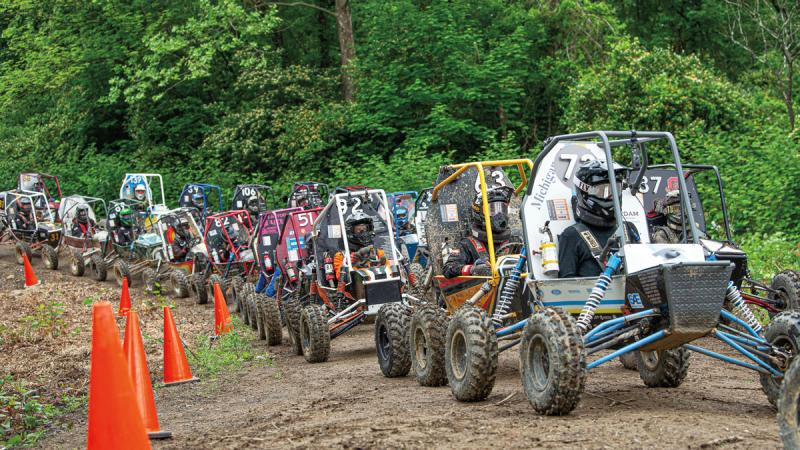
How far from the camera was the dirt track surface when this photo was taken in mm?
5988

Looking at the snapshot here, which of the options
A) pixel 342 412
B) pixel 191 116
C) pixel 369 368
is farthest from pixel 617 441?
pixel 191 116

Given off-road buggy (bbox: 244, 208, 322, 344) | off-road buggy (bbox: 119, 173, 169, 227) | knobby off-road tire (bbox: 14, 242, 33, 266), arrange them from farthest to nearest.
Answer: knobby off-road tire (bbox: 14, 242, 33, 266), off-road buggy (bbox: 119, 173, 169, 227), off-road buggy (bbox: 244, 208, 322, 344)

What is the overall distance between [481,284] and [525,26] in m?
21.4

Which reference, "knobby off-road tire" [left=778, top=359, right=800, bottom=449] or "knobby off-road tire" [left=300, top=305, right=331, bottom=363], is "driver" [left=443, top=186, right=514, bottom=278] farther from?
"knobby off-road tire" [left=778, top=359, right=800, bottom=449]

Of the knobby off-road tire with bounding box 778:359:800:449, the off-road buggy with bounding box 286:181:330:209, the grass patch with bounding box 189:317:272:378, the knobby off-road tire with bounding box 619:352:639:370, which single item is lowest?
the knobby off-road tire with bounding box 619:352:639:370

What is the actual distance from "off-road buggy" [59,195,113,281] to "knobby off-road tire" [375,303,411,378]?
625 inches

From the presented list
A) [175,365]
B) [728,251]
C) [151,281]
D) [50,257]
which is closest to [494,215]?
[728,251]

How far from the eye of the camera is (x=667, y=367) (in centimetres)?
837

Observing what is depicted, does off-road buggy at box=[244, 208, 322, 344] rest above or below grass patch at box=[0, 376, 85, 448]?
above

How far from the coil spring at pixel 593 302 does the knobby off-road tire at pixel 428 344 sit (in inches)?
90.2

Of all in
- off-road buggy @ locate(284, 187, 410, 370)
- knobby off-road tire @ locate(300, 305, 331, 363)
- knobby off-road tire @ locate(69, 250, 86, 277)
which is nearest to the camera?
knobby off-road tire @ locate(300, 305, 331, 363)

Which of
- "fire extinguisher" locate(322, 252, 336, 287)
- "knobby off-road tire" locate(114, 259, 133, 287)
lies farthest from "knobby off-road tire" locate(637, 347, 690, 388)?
"knobby off-road tire" locate(114, 259, 133, 287)

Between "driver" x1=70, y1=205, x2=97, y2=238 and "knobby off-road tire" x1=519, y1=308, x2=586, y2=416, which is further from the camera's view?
"driver" x1=70, y1=205, x2=97, y2=238

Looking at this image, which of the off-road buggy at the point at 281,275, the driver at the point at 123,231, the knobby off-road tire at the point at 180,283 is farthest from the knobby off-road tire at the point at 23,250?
the off-road buggy at the point at 281,275
